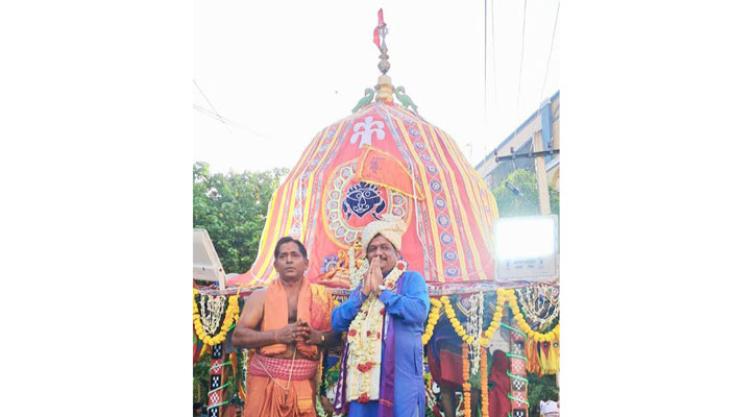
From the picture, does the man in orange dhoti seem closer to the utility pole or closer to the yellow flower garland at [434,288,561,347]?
the yellow flower garland at [434,288,561,347]

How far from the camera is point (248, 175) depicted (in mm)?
4457

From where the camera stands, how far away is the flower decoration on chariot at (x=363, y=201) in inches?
161

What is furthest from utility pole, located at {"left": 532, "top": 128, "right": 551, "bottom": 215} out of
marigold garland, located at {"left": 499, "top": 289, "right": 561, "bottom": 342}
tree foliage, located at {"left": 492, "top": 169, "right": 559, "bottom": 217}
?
marigold garland, located at {"left": 499, "top": 289, "right": 561, "bottom": 342}

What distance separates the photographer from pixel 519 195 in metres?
4.24

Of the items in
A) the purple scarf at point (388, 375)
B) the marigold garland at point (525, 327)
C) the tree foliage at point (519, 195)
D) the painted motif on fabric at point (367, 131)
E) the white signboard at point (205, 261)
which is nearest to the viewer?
the purple scarf at point (388, 375)

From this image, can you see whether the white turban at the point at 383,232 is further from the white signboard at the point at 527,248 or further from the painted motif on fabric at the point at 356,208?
the white signboard at the point at 527,248

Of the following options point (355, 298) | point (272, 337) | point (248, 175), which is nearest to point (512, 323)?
point (355, 298)

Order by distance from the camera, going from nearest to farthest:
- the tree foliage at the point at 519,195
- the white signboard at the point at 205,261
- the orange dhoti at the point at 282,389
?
the orange dhoti at the point at 282,389, the white signboard at the point at 205,261, the tree foliage at the point at 519,195

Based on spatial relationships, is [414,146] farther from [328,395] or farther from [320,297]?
[328,395]

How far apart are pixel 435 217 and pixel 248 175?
4.61 feet

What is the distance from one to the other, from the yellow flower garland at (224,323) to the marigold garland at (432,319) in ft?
4.09

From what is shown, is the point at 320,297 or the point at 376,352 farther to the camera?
the point at 320,297

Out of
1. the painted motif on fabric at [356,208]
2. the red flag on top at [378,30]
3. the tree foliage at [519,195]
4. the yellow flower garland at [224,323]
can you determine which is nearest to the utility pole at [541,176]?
the tree foliage at [519,195]

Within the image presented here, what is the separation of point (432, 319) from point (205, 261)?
157 cm
